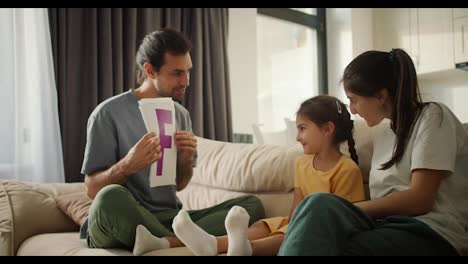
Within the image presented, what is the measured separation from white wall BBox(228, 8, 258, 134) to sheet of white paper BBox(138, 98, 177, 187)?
→ 160 centimetres

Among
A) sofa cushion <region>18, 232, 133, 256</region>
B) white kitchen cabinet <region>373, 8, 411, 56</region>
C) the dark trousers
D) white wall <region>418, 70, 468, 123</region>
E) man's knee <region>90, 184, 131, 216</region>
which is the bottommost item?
sofa cushion <region>18, 232, 133, 256</region>

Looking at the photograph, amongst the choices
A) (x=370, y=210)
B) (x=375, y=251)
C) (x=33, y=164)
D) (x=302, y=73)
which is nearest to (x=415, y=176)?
(x=370, y=210)

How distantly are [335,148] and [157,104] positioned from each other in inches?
24.7

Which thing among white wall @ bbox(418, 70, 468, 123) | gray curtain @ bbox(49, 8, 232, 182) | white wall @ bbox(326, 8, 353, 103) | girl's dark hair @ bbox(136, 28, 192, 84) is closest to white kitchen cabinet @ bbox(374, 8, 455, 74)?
white wall @ bbox(418, 70, 468, 123)

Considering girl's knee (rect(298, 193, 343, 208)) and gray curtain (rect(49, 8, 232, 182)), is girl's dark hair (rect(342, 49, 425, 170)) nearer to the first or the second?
girl's knee (rect(298, 193, 343, 208))

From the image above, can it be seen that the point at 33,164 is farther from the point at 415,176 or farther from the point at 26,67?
the point at 415,176

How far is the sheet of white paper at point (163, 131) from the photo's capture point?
142 cm

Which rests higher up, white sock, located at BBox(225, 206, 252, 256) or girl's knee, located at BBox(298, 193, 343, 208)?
girl's knee, located at BBox(298, 193, 343, 208)

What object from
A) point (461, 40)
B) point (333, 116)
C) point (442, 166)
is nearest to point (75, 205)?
point (333, 116)

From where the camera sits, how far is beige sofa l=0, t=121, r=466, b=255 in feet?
4.96

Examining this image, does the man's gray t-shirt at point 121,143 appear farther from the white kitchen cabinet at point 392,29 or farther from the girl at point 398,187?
the white kitchen cabinet at point 392,29

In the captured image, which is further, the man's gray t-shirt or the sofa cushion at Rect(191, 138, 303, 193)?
the sofa cushion at Rect(191, 138, 303, 193)

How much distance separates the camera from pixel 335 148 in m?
1.56

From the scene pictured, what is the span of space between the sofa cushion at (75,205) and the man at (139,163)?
165mm
